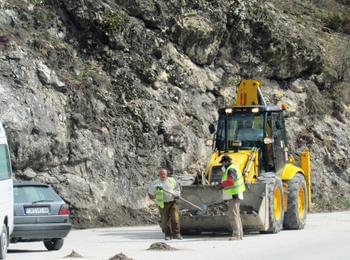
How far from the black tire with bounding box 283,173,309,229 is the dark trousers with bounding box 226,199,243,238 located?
10.4 feet

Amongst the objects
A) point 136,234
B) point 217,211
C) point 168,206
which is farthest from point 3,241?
point 136,234

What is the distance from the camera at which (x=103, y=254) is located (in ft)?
49.9

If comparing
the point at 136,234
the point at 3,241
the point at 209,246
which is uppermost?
the point at 3,241

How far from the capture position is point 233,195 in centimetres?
1834

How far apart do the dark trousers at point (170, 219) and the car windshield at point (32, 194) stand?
10.5ft

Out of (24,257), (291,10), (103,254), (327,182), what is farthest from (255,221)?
(291,10)

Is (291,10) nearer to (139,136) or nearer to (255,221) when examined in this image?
(139,136)

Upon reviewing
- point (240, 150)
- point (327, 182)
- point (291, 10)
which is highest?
point (291, 10)

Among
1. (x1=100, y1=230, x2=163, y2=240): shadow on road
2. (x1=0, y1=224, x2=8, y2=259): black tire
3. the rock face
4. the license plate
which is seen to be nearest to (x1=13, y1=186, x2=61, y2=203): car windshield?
the license plate

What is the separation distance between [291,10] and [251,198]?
1093 inches

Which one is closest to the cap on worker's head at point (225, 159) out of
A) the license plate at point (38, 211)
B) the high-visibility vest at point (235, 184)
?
the high-visibility vest at point (235, 184)

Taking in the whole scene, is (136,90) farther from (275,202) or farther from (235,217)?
(235,217)

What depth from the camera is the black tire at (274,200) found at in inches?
766

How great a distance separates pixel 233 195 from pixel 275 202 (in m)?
2.29
